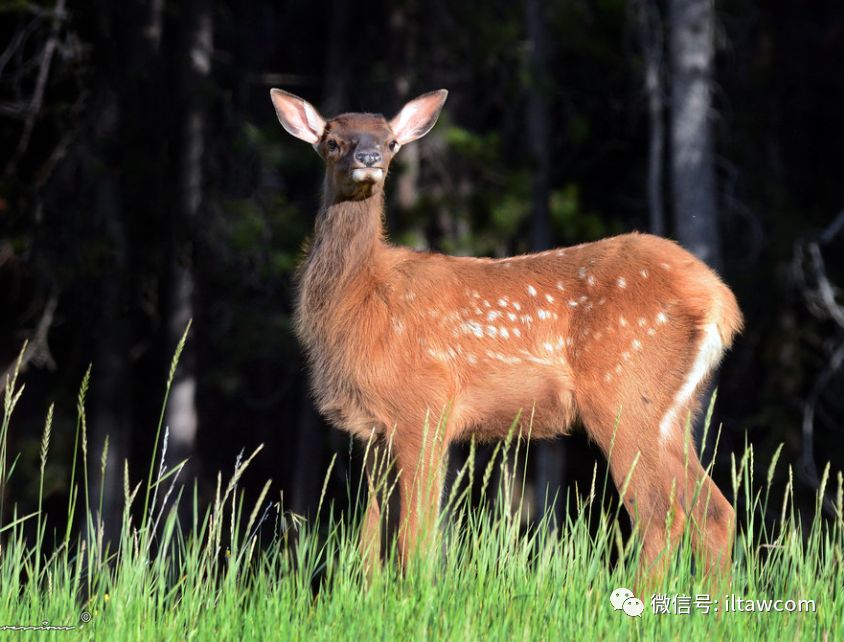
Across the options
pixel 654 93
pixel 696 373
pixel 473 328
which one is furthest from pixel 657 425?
pixel 654 93

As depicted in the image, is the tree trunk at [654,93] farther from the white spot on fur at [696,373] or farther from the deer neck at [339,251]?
the white spot on fur at [696,373]

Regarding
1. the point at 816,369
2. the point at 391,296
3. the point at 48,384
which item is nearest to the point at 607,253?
the point at 391,296

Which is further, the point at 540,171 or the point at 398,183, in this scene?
the point at 398,183

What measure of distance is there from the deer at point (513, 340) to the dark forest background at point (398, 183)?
6.47 metres

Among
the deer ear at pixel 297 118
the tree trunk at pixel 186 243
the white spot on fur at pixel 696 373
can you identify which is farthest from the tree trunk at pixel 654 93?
the white spot on fur at pixel 696 373

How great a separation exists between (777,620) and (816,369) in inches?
461

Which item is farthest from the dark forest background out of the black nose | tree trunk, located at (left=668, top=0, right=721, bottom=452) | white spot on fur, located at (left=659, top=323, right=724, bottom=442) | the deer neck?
the black nose

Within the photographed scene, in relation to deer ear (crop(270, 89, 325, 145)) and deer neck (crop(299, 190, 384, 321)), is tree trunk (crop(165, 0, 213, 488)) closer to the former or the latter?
deer ear (crop(270, 89, 325, 145))

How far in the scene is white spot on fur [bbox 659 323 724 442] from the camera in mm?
6007

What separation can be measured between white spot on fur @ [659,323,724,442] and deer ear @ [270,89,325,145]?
2.11 metres

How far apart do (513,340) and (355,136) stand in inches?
46.1

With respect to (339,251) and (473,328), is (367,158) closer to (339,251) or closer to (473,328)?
(339,251)

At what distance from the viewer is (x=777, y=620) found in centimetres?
432

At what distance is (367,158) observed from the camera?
612cm
